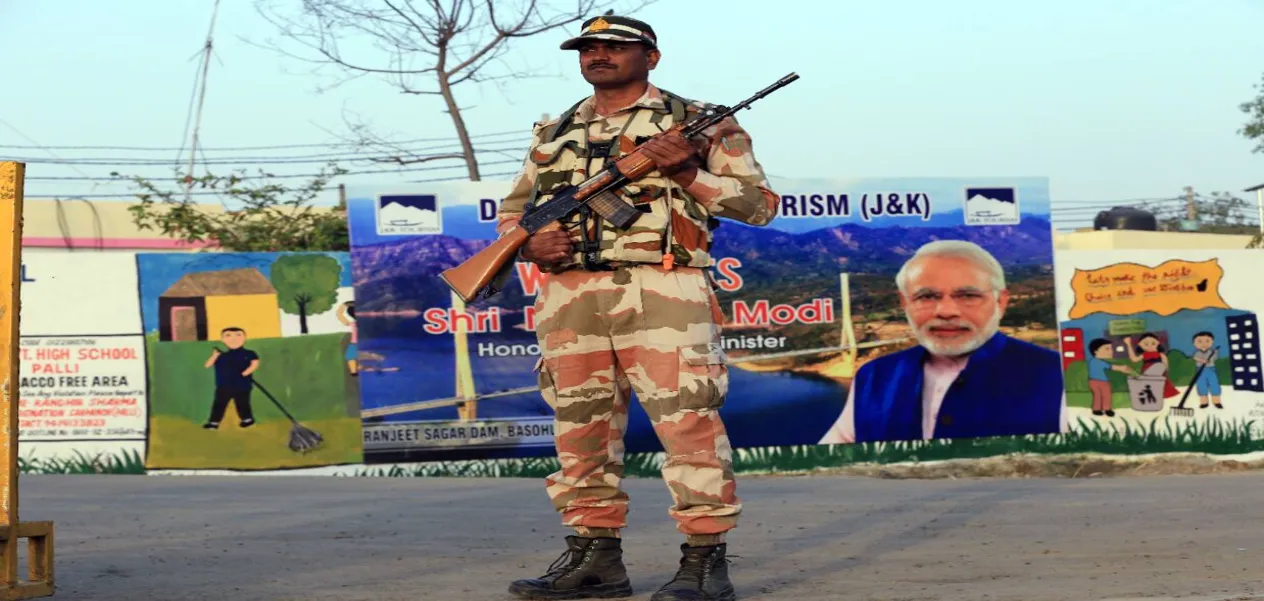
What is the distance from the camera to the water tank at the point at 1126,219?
98.1 ft

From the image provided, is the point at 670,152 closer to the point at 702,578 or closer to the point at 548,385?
the point at 548,385

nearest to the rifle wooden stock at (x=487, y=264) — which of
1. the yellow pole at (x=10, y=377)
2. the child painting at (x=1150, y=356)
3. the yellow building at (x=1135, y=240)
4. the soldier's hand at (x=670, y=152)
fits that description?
the soldier's hand at (x=670, y=152)

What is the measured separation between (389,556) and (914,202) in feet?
26.8

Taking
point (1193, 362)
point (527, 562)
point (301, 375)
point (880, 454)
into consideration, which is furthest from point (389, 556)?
point (1193, 362)

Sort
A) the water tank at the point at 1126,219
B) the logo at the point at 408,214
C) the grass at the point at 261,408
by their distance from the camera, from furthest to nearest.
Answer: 1. the water tank at the point at 1126,219
2. the logo at the point at 408,214
3. the grass at the point at 261,408

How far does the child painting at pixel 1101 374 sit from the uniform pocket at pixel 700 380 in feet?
31.2

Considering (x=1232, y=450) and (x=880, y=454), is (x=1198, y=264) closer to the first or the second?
(x=1232, y=450)

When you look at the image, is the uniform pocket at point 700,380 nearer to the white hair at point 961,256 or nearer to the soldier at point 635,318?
the soldier at point 635,318

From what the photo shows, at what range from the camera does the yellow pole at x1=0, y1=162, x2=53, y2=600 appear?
392 cm

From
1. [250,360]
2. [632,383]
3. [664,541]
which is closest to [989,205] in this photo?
[250,360]

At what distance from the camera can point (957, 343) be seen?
1330 centimetres

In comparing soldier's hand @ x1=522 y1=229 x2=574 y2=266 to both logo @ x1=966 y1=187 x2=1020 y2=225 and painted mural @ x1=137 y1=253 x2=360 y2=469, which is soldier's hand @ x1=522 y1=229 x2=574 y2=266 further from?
logo @ x1=966 y1=187 x2=1020 y2=225

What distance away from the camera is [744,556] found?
5996mm

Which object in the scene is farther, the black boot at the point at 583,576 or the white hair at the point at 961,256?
the white hair at the point at 961,256
